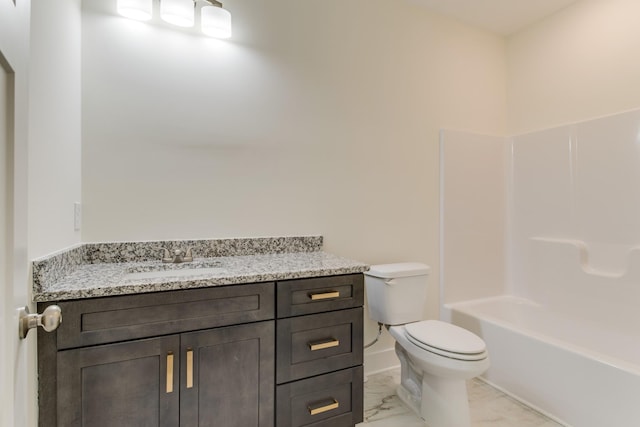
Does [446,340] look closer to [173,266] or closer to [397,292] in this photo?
[397,292]

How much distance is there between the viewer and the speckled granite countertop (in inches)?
43.0

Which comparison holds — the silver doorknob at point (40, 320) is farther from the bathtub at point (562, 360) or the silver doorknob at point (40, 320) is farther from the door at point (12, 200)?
the bathtub at point (562, 360)

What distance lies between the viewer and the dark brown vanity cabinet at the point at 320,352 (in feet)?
4.48

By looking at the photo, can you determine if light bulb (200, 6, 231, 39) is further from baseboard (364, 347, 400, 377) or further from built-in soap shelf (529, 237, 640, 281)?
built-in soap shelf (529, 237, 640, 281)

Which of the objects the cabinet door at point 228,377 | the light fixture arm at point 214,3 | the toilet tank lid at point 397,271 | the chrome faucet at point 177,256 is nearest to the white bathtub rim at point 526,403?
the toilet tank lid at point 397,271

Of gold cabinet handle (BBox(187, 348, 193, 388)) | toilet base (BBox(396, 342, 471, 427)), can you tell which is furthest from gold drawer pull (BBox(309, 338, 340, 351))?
toilet base (BBox(396, 342, 471, 427))

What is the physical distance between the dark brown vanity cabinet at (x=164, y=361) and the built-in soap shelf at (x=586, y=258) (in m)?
2.27

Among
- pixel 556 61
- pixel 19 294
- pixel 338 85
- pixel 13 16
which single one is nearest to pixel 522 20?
pixel 556 61

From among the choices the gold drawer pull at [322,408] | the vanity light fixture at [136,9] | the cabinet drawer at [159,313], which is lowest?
the gold drawer pull at [322,408]

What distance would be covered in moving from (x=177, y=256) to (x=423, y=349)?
4.49 feet

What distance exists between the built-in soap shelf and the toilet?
47.1 inches

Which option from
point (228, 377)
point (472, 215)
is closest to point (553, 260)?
point (472, 215)

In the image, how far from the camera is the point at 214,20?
170 centimetres

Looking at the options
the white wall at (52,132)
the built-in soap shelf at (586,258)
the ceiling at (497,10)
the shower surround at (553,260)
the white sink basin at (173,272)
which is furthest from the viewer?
the ceiling at (497,10)
